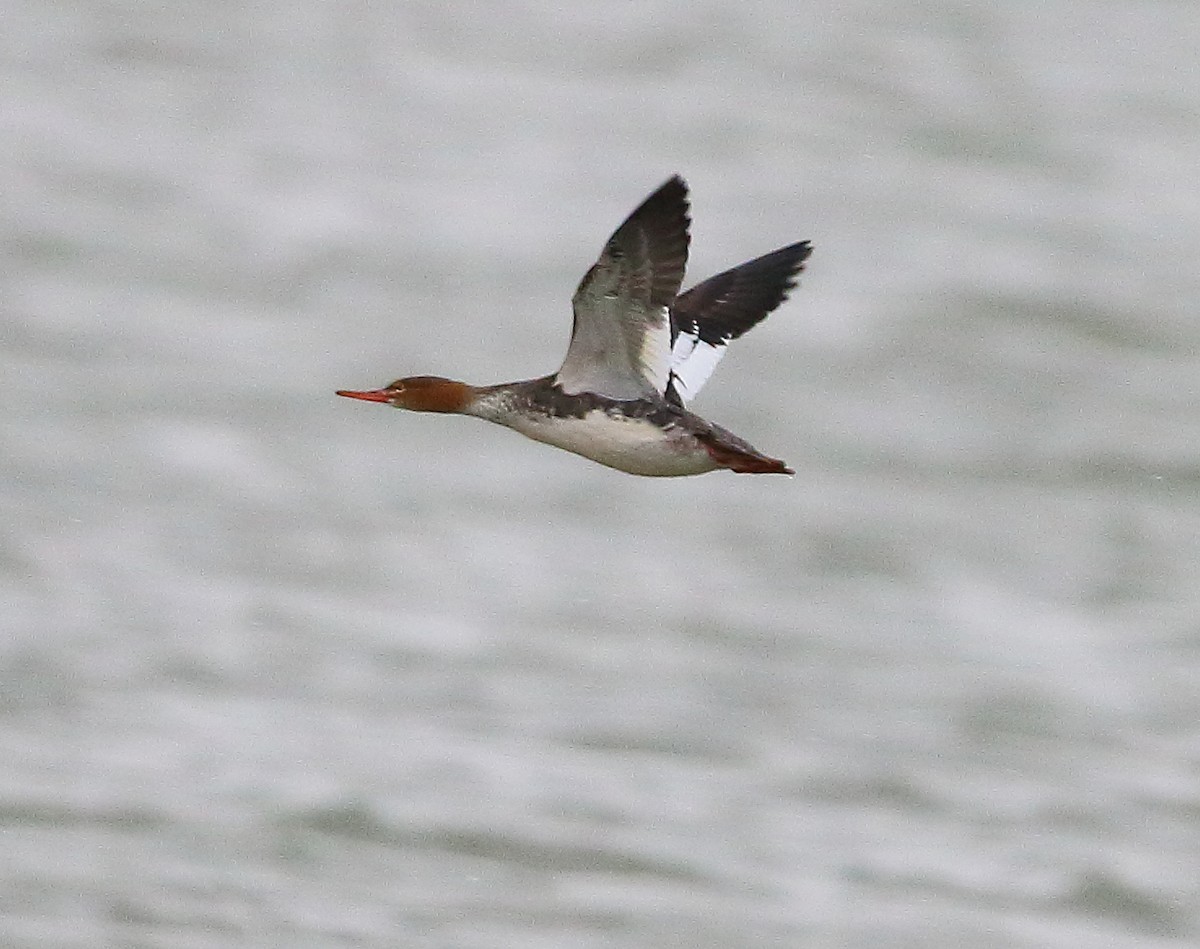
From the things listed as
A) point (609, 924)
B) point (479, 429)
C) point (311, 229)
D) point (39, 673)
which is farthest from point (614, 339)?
point (311, 229)

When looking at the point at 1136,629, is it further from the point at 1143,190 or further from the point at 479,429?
the point at 1143,190

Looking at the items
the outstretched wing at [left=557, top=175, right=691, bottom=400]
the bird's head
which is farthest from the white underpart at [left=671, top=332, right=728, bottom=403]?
the outstretched wing at [left=557, top=175, right=691, bottom=400]

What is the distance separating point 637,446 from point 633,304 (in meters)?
0.42

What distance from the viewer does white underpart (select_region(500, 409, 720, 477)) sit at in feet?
25.8

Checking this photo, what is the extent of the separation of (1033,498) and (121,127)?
11.5 m

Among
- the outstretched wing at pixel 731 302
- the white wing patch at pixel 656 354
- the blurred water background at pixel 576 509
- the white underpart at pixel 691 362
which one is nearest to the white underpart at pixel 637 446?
the white wing patch at pixel 656 354

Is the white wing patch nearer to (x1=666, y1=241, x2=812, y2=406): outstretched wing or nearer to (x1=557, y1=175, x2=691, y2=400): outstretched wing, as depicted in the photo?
(x1=557, y1=175, x2=691, y2=400): outstretched wing

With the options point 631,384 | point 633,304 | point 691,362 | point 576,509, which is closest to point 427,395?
point 691,362

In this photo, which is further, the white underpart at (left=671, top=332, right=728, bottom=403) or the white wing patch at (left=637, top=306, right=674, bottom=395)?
the white underpart at (left=671, top=332, right=728, bottom=403)

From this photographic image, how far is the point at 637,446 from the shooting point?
7.89 m

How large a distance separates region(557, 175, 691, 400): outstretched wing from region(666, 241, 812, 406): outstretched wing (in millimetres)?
1287

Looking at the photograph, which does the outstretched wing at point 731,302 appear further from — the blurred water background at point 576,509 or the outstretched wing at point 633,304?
the blurred water background at point 576,509

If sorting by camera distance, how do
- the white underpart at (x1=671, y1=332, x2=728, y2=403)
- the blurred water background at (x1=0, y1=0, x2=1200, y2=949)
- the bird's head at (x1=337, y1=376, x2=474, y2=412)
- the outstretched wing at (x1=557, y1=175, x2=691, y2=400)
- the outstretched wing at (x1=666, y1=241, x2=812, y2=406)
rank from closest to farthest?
the outstretched wing at (x1=557, y1=175, x2=691, y2=400), the bird's head at (x1=337, y1=376, x2=474, y2=412), the white underpart at (x1=671, y1=332, x2=728, y2=403), the outstretched wing at (x1=666, y1=241, x2=812, y2=406), the blurred water background at (x1=0, y1=0, x2=1200, y2=949)

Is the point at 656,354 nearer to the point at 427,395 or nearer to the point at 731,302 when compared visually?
the point at 427,395
